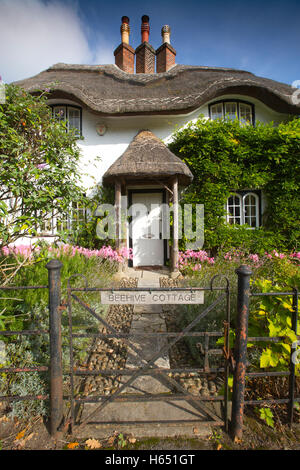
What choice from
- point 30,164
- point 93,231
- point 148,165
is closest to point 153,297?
point 30,164

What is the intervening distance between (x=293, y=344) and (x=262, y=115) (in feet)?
26.7

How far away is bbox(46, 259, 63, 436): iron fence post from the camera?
5.51ft

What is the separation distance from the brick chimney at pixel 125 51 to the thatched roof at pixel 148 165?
18.1 feet

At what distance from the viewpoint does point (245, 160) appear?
6.54 m

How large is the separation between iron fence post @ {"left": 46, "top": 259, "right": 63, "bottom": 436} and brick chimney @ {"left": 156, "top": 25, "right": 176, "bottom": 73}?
10.5m

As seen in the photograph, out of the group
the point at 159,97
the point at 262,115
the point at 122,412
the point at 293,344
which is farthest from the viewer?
the point at 262,115

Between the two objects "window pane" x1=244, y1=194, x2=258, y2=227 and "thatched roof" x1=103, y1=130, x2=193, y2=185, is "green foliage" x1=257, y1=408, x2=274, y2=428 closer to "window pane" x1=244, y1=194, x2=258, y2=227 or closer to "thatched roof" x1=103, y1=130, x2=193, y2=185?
"thatched roof" x1=103, y1=130, x2=193, y2=185

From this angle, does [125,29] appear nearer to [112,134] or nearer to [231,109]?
[112,134]

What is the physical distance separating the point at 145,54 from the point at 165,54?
86 cm

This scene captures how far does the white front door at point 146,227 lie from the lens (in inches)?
284

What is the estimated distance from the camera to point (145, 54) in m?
9.07

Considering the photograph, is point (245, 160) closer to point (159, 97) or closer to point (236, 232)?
point (236, 232)
